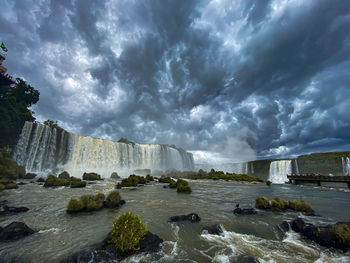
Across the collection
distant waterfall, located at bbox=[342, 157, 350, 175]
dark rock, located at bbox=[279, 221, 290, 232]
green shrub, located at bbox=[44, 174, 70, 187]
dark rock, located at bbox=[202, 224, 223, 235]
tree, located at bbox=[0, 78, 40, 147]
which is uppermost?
tree, located at bbox=[0, 78, 40, 147]

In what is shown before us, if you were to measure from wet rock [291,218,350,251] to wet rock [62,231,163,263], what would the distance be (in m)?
8.21

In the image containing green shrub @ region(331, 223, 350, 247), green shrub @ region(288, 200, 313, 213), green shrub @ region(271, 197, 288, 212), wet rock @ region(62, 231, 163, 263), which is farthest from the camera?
green shrub @ region(271, 197, 288, 212)

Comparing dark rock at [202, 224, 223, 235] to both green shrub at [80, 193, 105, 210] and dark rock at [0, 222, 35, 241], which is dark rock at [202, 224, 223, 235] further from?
dark rock at [0, 222, 35, 241]

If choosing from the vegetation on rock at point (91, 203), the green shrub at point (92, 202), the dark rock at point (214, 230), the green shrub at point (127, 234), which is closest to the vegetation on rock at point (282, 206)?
the dark rock at point (214, 230)

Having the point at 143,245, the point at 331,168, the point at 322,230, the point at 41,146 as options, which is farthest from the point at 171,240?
the point at 331,168

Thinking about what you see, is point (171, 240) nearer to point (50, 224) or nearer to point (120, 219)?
point (120, 219)

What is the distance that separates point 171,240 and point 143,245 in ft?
5.63

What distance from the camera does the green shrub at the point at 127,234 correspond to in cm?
618

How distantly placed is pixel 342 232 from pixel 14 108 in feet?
235

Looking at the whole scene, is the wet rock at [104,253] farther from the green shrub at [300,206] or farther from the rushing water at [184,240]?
the green shrub at [300,206]

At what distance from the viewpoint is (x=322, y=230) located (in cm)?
768

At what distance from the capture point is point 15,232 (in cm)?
778

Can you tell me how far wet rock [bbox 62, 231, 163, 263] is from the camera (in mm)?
5570

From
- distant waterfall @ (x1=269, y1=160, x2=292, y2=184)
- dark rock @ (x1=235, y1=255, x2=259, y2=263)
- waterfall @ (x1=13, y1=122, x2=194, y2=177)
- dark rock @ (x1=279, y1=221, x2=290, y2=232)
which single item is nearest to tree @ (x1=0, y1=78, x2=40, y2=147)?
waterfall @ (x1=13, y1=122, x2=194, y2=177)
